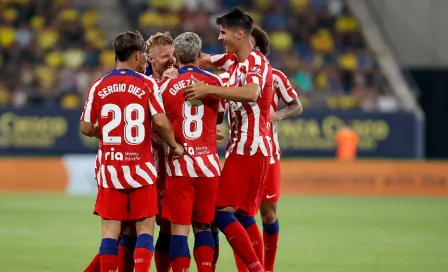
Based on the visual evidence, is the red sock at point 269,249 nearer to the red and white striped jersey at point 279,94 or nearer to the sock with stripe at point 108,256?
the red and white striped jersey at point 279,94

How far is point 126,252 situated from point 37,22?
1767 cm

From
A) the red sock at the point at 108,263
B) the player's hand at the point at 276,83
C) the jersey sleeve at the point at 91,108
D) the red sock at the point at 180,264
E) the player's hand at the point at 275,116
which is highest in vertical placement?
the player's hand at the point at 276,83

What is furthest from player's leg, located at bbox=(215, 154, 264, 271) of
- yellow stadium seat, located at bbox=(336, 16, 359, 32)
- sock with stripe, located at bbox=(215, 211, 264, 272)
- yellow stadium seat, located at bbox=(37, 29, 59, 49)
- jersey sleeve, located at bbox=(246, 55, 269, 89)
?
yellow stadium seat, located at bbox=(336, 16, 359, 32)

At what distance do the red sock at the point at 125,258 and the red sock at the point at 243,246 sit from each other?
918 millimetres

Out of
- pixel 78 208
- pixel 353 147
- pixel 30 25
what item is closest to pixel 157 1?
pixel 30 25

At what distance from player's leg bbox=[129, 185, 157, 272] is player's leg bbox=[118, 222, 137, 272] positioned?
0.49 metres

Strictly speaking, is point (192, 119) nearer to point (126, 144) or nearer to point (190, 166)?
point (190, 166)

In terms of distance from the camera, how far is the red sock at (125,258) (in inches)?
334

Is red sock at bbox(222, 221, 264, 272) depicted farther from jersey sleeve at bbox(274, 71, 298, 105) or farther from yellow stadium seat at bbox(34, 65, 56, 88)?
yellow stadium seat at bbox(34, 65, 56, 88)

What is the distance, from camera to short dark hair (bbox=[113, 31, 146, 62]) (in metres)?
7.98

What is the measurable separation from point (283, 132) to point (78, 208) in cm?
784

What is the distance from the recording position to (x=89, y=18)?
2598cm

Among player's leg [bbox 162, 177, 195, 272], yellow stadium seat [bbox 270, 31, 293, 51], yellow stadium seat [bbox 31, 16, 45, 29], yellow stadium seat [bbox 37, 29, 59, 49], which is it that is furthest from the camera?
yellow stadium seat [bbox 270, 31, 293, 51]

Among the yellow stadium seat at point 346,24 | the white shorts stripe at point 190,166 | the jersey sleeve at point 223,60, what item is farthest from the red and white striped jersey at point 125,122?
the yellow stadium seat at point 346,24
